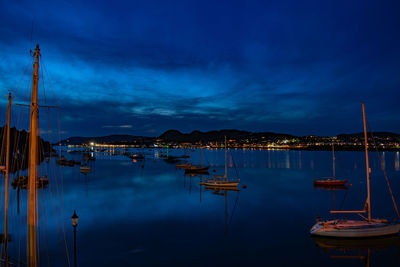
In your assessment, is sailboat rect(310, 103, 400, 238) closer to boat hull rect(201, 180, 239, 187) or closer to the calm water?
the calm water

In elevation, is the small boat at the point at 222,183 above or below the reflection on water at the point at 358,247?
above

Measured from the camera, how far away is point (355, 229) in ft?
59.6

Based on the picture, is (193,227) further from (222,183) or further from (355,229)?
(222,183)

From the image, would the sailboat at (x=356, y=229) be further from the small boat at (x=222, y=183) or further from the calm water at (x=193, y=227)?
the small boat at (x=222, y=183)

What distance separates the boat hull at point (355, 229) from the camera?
719 inches

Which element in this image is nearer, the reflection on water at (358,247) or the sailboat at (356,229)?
the reflection on water at (358,247)

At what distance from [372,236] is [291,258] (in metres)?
6.56

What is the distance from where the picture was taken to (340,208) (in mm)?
30656

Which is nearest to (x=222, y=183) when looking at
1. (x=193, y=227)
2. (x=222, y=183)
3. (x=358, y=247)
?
(x=222, y=183)

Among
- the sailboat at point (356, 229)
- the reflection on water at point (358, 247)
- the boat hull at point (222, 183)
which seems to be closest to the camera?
the reflection on water at point (358, 247)

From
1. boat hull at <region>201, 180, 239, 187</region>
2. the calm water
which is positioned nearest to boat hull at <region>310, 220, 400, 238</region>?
the calm water

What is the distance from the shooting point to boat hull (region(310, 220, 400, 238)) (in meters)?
18.2

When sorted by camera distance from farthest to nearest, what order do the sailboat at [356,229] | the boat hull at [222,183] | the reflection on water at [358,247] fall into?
1. the boat hull at [222,183]
2. the sailboat at [356,229]
3. the reflection on water at [358,247]

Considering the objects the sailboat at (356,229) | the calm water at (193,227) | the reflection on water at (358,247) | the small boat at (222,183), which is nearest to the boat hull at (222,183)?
the small boat at (222,183)
